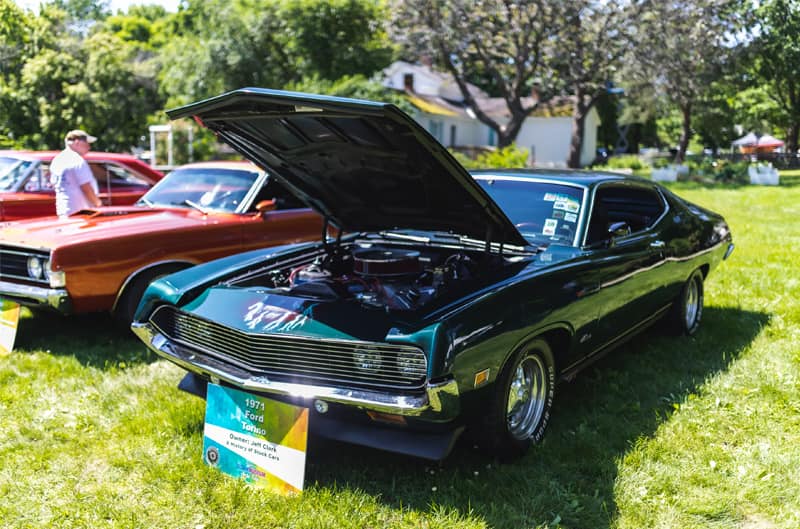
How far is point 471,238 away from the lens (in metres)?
4.21

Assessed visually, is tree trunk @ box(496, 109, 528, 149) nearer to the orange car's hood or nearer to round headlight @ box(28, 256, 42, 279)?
the orange car's hood

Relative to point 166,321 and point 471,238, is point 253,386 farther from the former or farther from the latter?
point 471,238

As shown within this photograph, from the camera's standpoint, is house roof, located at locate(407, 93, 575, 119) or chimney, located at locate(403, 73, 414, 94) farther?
chimney, located at locate(403, 73, 414, 94)

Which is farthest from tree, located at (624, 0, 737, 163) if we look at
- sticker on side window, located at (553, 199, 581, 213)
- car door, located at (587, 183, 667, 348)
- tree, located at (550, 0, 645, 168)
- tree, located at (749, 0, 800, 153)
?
sticker on side window, located at (553, 199, 581, 213)

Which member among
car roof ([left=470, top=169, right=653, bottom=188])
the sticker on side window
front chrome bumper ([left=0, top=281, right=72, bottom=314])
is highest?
car roof ([left=470, top=169, right=653, bottom=188])

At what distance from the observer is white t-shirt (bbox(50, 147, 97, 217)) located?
20.5 feet

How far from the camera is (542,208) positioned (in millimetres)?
4371

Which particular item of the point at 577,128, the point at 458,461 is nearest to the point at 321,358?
the point at 458,461

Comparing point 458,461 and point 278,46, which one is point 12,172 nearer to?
point 458,461

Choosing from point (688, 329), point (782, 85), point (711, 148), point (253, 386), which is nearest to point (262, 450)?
point (253, 386)

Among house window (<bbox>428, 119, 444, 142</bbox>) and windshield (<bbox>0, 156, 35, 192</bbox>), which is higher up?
house window (<bbox>428, 119, 444, 142</bbox>)

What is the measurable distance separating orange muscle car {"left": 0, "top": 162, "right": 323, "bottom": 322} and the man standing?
1.43ft

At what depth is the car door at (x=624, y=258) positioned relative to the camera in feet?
13.4

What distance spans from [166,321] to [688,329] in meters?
4.11
